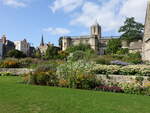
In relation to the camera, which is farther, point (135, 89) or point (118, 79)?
point (118, 79)

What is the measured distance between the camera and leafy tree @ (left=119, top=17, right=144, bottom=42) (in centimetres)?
6706

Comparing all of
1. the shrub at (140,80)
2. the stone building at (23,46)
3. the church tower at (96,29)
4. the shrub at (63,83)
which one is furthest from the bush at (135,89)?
the church tower at (96,29)

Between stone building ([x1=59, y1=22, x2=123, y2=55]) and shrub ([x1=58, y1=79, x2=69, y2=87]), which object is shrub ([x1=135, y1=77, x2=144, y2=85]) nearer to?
shrub ([x1=58, y1=79, x2=69, y2=87])

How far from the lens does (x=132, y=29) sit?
6756 cm

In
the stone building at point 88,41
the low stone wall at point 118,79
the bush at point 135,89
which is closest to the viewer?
the bush at point 135,89

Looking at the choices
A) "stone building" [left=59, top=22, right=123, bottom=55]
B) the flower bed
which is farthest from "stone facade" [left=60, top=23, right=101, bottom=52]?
the flower bed

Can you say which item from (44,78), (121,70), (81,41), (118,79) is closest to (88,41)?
(81,41)

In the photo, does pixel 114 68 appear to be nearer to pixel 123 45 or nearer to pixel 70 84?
pixel 70 84

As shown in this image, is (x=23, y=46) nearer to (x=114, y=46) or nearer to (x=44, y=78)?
(x=114, y=46)

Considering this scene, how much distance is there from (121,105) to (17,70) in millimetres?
16935

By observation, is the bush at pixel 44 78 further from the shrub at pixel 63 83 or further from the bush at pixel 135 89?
the bush at pixel 135 89

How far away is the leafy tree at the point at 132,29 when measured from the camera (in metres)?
67.1

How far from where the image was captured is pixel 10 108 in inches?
256

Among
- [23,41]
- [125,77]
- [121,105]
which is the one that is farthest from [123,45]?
[121,105]
